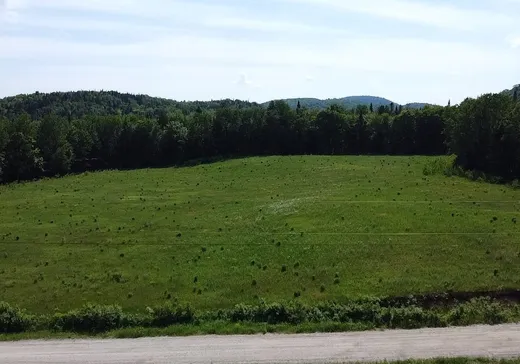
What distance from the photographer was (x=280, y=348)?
24.5m

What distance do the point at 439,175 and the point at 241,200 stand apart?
98.4ft

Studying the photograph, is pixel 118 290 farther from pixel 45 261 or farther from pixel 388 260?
pixel 388 260

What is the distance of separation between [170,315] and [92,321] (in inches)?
169

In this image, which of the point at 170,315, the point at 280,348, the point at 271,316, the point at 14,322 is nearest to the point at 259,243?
the point at 271,316

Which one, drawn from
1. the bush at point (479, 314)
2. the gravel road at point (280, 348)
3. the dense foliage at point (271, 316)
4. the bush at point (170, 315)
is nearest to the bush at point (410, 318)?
the dense foliage at point (271, 316)

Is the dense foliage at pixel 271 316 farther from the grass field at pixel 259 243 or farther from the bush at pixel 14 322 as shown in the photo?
the grass field at pixel 259 243

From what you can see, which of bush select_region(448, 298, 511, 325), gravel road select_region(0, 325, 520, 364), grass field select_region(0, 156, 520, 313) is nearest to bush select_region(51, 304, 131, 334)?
gravel road select_region(0, 325, 520, 364)

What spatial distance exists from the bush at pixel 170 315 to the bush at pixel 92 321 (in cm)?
110

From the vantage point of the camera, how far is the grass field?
32844 mm

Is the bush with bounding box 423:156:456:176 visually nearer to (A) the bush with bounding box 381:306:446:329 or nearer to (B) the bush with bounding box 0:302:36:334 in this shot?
(A) the bush with bounding box 381:306:446:329

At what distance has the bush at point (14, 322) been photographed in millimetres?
27797

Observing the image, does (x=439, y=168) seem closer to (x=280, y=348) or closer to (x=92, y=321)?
(x=280, y=348)

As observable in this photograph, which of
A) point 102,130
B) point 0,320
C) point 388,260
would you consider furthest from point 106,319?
point 102,130

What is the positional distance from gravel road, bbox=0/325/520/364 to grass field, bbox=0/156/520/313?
16.9ft
